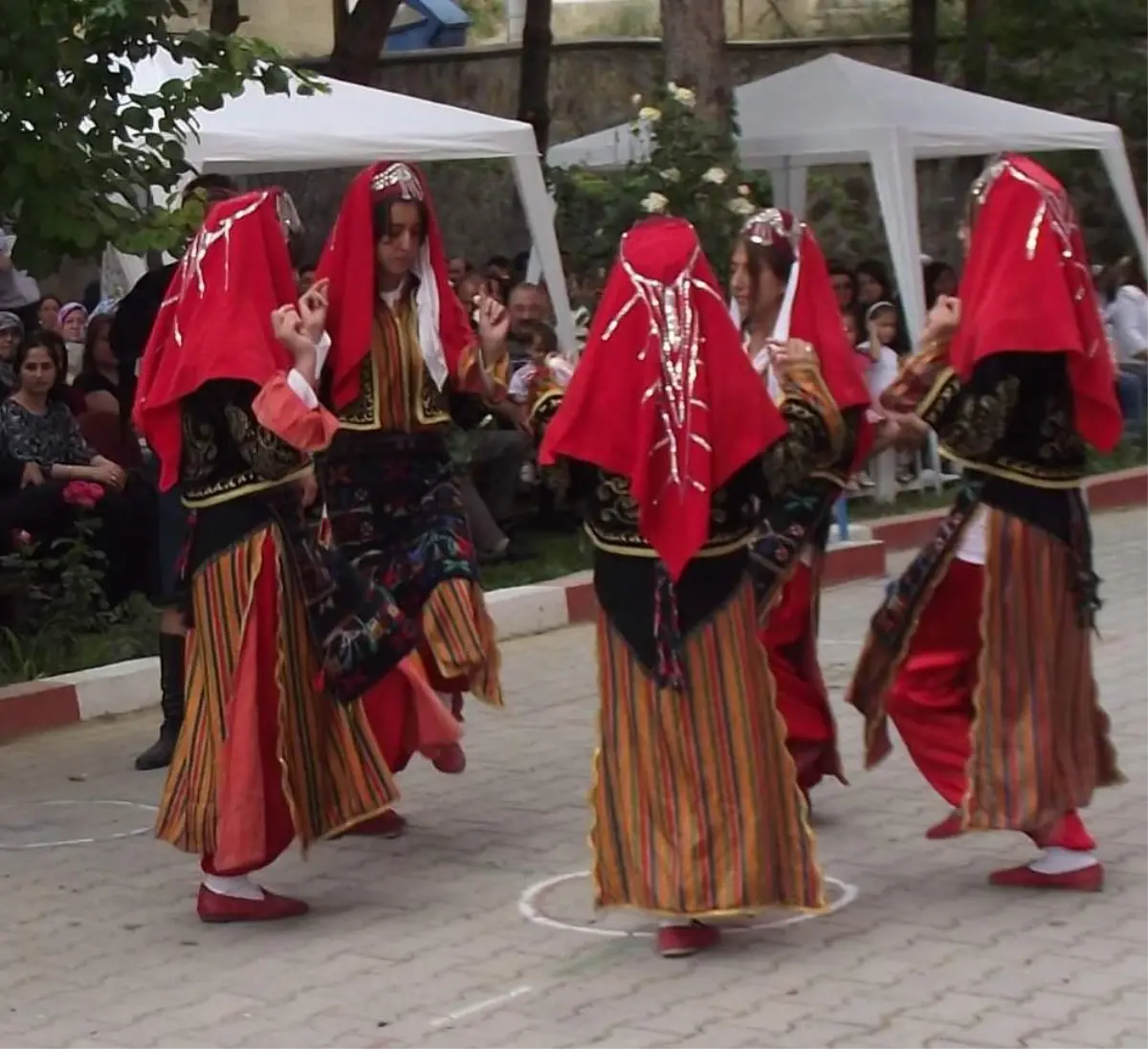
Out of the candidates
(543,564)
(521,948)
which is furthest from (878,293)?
(521,948)

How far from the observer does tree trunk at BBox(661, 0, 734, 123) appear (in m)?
13.5

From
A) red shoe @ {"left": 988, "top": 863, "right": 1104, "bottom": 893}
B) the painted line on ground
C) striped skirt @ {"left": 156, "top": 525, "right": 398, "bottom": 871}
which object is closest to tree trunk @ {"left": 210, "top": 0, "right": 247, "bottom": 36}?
striped skirt @ {"left": 156, "top": 525, "right": 398, "bottom": 871}

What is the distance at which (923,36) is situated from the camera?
65.1 feet

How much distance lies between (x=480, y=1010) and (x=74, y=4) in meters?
4.14

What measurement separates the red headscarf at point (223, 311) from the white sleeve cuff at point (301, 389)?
0.05 meters

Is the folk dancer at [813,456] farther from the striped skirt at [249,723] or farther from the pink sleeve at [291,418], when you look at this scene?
the striped skirt at [249,723]

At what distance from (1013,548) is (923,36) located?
1482 cm

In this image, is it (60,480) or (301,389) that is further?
(60,480)

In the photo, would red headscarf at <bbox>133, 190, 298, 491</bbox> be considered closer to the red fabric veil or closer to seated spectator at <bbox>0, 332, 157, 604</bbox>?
the red fabric veil

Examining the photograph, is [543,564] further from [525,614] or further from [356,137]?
[356,137]

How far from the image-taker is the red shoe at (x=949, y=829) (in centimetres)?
588

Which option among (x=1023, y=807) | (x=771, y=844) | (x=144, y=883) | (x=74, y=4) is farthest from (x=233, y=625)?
(x=74, y=4)

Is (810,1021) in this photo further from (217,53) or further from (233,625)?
(217,53)

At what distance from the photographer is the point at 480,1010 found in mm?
5156
